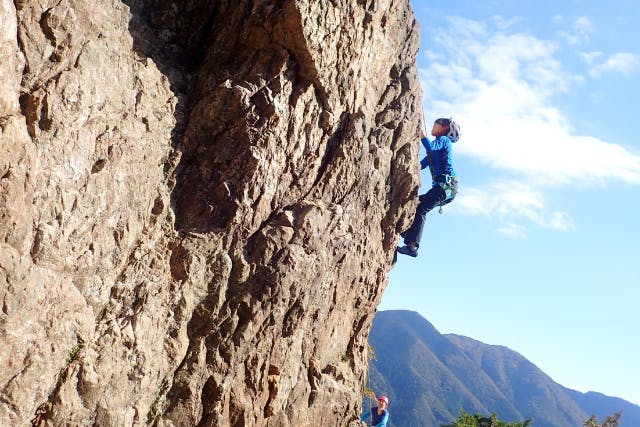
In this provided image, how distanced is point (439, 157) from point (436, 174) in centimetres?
59

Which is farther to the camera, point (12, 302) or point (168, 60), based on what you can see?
point (168, 60)

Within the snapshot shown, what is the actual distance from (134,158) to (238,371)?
15.2 feet

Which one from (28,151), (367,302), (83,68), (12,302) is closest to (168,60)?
(83,68)

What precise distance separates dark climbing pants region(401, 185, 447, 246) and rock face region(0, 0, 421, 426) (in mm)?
2546

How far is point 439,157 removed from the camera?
17.9 m

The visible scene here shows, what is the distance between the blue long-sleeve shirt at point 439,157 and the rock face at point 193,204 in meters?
2.57

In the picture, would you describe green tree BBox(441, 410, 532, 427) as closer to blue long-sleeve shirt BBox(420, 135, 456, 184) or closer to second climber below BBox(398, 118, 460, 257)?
second climber below BBox(398, 118, 460, 257)

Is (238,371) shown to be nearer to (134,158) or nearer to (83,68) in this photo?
(134,158)

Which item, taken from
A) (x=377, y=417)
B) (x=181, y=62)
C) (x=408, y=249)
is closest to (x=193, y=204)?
(x=181, y=62)

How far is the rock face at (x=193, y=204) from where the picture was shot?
25.0ft

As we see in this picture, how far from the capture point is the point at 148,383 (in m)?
9.14

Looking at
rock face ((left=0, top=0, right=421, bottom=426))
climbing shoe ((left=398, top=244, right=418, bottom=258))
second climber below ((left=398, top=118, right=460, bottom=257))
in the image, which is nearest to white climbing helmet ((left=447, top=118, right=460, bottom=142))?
second climber below ((left=398, top=118, right=460, bottom=257))

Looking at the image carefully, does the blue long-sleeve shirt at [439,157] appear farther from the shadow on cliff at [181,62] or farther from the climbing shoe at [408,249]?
the shadow on cliff at [181,62]

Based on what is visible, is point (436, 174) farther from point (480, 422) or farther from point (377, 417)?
point (480, 422)
